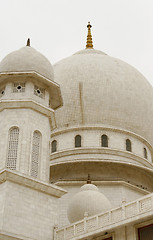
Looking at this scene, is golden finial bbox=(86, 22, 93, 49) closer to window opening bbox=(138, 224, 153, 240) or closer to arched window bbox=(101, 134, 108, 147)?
arched window bbox=(101, 134, 108, 147)

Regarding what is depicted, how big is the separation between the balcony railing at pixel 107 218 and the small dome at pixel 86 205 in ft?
7.69

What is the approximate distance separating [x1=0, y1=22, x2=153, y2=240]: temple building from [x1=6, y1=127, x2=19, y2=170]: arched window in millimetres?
47

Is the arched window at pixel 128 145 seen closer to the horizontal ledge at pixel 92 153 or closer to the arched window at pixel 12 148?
Result: the horizontal ledge at pixel 92 153

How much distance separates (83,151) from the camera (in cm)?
2933

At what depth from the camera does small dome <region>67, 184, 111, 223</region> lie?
2233 cm

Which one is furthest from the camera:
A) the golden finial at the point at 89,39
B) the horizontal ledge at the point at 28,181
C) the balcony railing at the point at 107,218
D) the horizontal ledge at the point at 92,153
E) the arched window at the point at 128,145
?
the golden finial at the point at 89,39

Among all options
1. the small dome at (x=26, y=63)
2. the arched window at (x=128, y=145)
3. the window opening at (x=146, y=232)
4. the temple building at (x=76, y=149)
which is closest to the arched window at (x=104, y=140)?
Result: the temple building at (x=76, y=149)

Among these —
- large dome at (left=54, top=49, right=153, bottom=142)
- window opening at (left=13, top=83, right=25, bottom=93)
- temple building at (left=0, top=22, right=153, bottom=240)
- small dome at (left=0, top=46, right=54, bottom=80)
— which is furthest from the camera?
large dome at (left=54, top=49, right=153, bottom=142)

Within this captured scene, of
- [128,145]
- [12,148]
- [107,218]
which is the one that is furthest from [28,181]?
[128,145]

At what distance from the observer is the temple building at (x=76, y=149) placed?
19.3m

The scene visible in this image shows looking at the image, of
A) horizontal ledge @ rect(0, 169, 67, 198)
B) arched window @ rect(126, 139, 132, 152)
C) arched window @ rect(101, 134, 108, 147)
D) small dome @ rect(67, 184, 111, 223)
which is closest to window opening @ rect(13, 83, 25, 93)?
horizontal ledge @ rect(0, 169, 67, 198)

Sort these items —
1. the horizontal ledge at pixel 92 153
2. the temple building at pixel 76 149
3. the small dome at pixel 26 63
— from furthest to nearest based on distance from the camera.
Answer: the horizontal ledge at pixel 92 153, the small dome at pixel 26 63, the temple building at pixel 76 149

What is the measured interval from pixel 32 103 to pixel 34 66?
2397 mm

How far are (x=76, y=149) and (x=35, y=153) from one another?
26.0 ft
